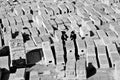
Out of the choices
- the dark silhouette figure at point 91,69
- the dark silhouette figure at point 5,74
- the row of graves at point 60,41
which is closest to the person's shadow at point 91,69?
the dark silhouette figure at point 91,69

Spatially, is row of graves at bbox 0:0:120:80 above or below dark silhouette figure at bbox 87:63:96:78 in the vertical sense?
above

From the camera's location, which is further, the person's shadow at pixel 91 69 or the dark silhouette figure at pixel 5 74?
the person's shadow at pixel 91 69

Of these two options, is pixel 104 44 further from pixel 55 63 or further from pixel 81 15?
pixel 81 15

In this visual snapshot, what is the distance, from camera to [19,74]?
29766 millimetres

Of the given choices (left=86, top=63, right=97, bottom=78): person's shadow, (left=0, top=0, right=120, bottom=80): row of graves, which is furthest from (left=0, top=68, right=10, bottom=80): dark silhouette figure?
(left=86, top=63, right=97, bottom=78): person's shadow

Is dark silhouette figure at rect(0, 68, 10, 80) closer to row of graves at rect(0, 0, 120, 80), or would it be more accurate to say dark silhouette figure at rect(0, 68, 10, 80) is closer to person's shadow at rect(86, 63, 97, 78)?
row of graves at rect(0, 0, 120, 80)

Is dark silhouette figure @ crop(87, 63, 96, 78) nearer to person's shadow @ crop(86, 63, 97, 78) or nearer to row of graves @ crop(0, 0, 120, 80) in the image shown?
person's shadow @ crop(86, 63, 97, 78)

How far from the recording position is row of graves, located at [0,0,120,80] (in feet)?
104

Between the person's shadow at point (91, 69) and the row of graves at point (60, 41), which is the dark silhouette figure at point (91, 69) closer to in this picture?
the person's shadow at point (91, 69)

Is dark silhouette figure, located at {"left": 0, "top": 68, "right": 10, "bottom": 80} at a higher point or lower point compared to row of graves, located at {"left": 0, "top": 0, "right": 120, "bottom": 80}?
lower

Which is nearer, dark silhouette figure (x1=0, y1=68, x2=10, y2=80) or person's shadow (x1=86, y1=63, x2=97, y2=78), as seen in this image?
dark silhouette figure (x1=0, y1=68, x2=10, y2=80)

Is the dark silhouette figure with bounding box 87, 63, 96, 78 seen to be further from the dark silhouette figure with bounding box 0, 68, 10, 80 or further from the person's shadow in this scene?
the dark silhouette figure with bounding box 0, 68, 10, 80

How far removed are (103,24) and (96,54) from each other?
13.3 m

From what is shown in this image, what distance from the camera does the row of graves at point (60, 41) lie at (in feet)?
104
